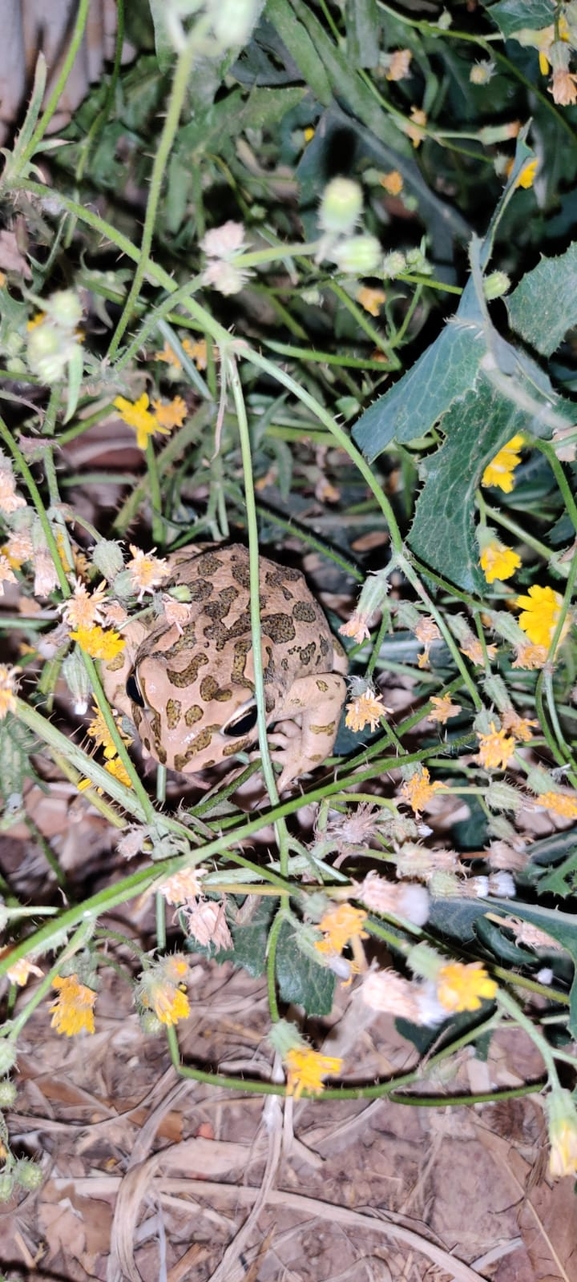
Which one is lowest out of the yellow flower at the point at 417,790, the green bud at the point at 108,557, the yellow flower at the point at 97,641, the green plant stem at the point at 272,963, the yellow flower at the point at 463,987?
the green plant stem at the point at 272,963

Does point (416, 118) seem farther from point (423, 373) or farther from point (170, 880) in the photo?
point (170, 880)

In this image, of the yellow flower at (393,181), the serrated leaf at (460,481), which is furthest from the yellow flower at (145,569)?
the yellow flower at (393,181)

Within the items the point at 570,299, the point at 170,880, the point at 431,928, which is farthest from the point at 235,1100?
the point at 570,299

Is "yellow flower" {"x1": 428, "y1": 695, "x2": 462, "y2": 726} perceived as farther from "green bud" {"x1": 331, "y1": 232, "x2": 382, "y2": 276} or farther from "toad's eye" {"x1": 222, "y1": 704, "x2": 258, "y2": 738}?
"green bud" {"x1": 331, "y1": 232, "x2": 382, "y2": 276}

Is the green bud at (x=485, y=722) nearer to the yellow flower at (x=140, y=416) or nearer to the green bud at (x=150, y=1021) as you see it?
the green bud at (x=150, y=1021)

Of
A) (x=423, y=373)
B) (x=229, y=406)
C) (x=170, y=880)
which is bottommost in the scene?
(x=170, y=880)
